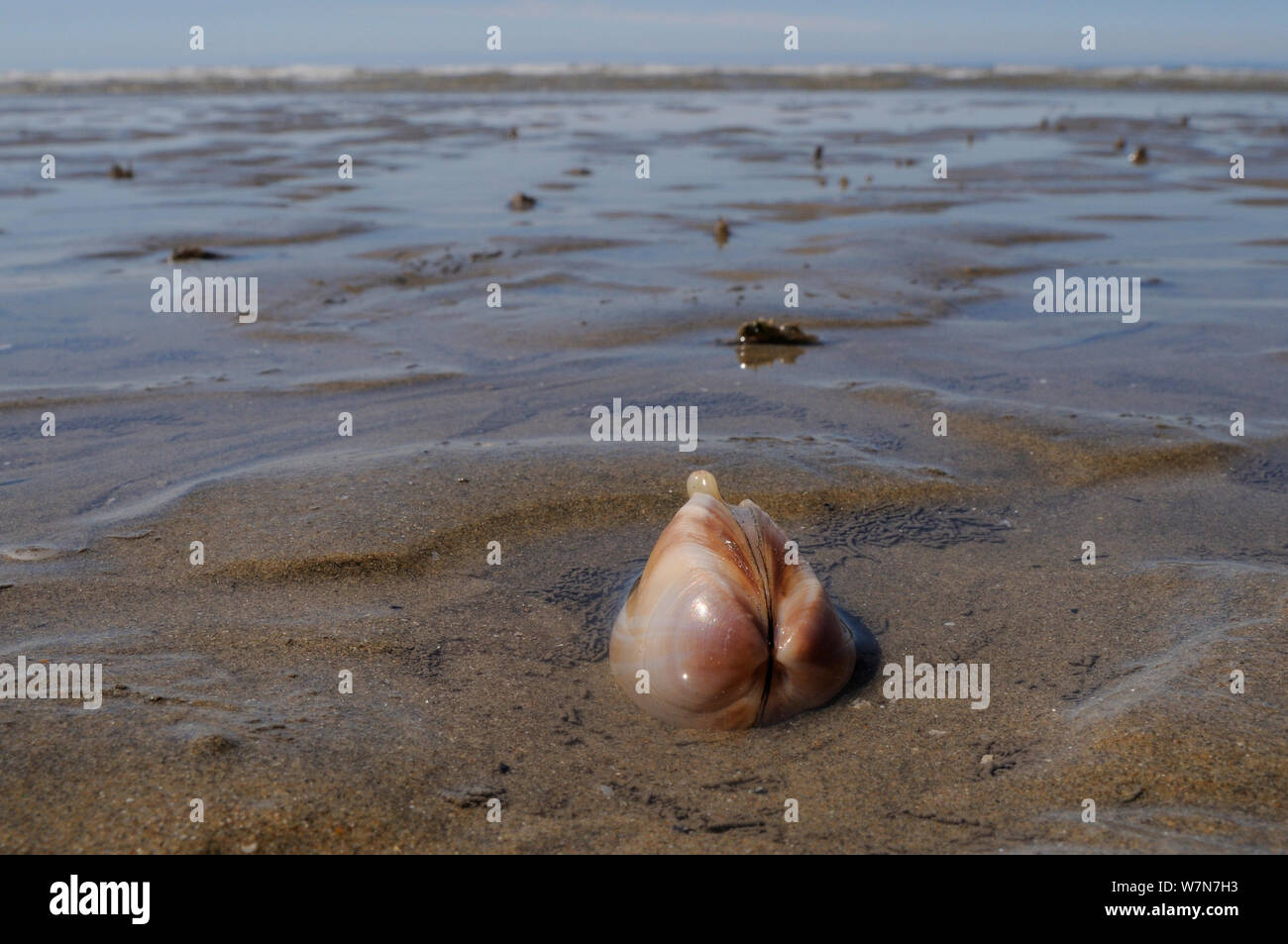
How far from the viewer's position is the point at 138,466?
19.5 feet

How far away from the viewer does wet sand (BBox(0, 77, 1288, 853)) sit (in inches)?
124

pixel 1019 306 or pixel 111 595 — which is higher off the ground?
pixel 1019 306

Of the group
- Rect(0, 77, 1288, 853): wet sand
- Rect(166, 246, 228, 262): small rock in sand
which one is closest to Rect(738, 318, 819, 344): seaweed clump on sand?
Rect(0, 77, 1288, 853): wet sand

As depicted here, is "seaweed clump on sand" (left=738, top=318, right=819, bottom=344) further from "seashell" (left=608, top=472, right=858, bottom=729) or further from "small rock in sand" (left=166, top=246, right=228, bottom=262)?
"small rock in sand" (left=166, top=246, right=228, bottom=262)

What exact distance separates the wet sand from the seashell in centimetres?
11

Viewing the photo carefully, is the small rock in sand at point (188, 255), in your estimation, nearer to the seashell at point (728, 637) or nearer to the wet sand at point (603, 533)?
the wet sand at point (603, 533)

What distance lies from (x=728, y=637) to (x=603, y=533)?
1.78 meters

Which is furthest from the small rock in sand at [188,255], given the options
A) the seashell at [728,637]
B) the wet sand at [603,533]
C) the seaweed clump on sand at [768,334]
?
the seashell at [728,637]

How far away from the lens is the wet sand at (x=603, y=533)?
315 centimetres

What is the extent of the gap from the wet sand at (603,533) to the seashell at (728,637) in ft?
0.36

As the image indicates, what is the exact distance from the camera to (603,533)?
16.9 feet
